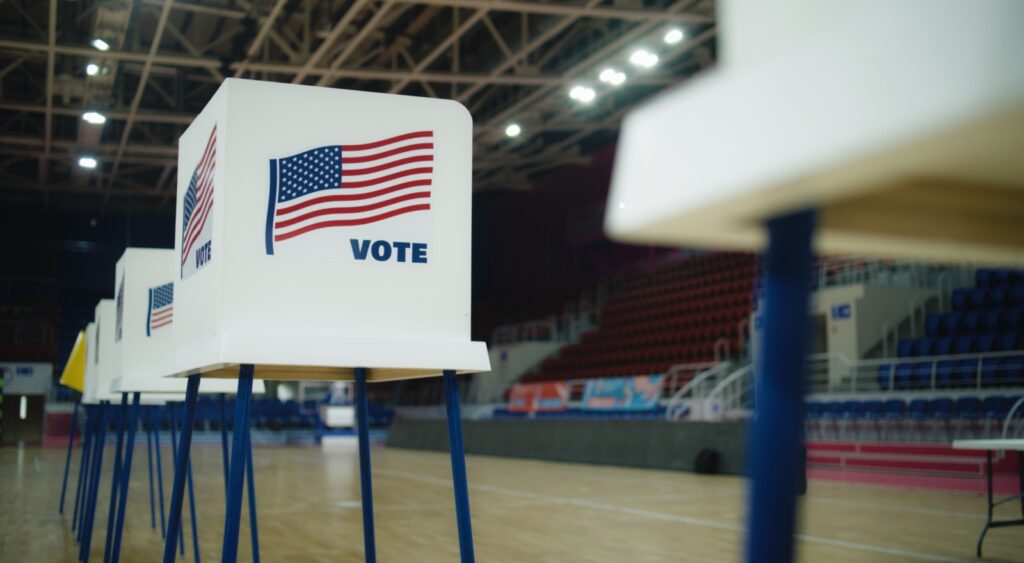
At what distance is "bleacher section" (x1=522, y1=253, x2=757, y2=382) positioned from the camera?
49.2ft

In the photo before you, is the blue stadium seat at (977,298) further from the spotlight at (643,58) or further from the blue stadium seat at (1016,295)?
the spotlight at (643,58)

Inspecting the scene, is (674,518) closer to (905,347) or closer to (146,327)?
(146,327)

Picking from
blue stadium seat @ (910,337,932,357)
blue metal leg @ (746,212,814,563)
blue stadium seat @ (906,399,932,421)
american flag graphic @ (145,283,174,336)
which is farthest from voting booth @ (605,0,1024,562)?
blue stadium seat @ (910,337,932,357)

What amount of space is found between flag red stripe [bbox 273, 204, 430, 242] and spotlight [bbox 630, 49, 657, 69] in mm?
11570

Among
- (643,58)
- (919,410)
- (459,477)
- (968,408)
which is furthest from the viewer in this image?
(643,58)

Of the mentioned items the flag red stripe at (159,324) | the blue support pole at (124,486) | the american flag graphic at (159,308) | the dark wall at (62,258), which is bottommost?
the blue support pole at (124,486)

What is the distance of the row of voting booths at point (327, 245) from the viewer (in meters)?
1.65

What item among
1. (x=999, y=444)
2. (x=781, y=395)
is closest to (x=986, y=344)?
(x=999, y=444)

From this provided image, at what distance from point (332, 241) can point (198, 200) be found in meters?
0.43

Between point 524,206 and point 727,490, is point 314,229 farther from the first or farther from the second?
point 524,206

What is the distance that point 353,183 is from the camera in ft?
5.91

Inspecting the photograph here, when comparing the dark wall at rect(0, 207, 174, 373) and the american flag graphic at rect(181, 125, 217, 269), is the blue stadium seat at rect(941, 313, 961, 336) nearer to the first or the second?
the american flag graphic at rect(181, 125, 217, 269)

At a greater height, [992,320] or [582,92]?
[582,92]

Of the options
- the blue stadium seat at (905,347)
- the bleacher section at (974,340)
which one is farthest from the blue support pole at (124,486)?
the blue stadium seat at (905,347)
